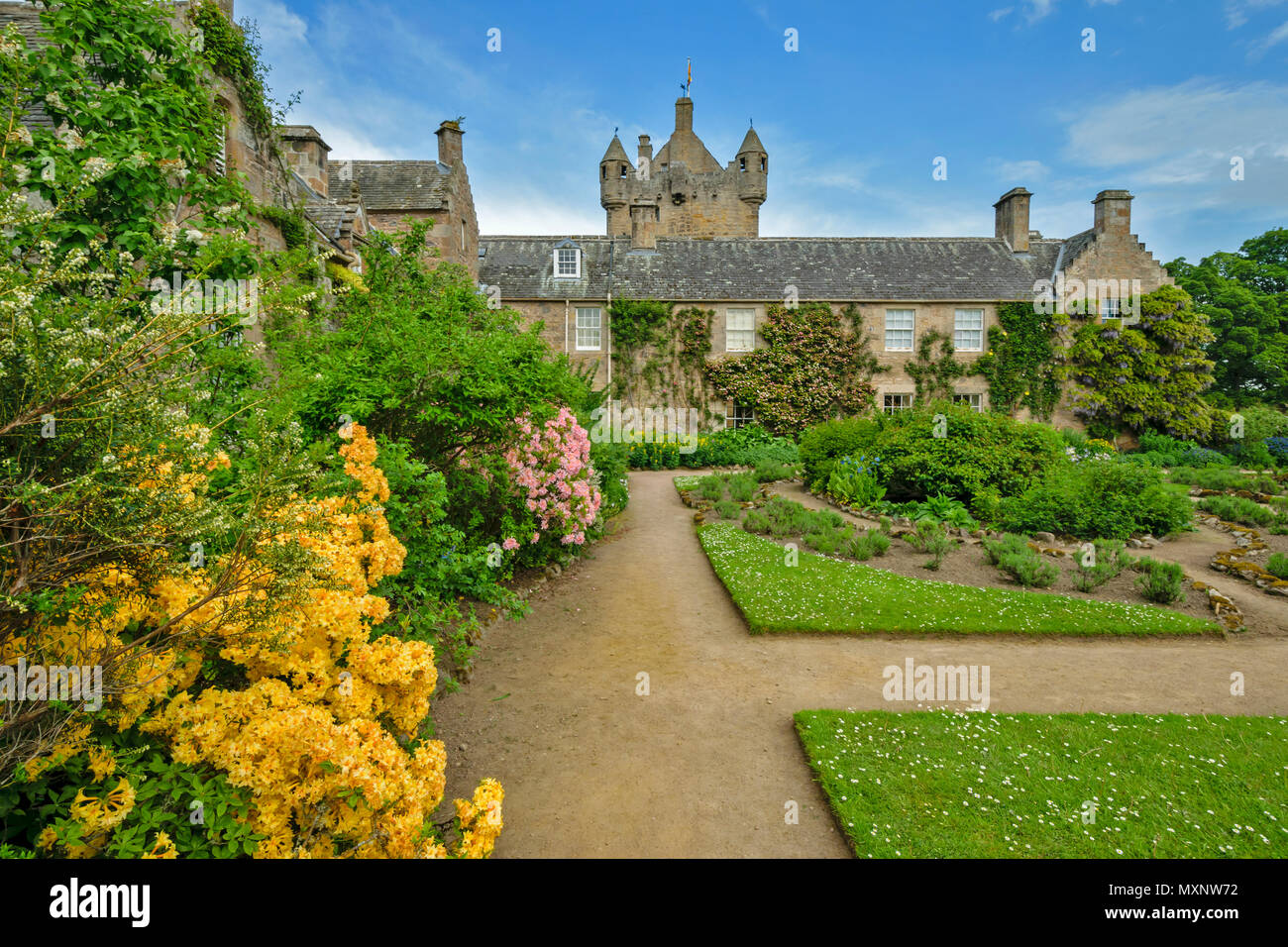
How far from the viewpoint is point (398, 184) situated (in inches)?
862

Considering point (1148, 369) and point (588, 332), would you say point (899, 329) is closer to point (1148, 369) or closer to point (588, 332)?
point (1148, 369)

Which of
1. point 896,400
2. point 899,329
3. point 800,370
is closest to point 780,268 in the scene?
point 800,370

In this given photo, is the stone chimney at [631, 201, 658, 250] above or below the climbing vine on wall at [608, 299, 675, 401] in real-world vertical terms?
above

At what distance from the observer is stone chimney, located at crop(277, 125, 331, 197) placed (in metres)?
16.7

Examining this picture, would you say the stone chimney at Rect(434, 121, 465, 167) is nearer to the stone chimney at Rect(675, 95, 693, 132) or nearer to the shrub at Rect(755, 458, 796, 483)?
the shrub at Rect(755, 458, 796, 483)

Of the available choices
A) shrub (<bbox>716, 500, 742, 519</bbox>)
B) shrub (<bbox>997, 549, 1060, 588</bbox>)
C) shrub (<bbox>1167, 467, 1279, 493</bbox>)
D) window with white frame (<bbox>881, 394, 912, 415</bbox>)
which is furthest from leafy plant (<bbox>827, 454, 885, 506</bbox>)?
window with white frame (<bbox>881, 394, 912, 415</bbox>)

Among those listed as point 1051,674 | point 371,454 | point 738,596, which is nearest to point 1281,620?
point 1051,674

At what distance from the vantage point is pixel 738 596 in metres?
8.26

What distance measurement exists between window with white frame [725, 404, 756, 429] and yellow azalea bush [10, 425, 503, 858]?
76.0 ft

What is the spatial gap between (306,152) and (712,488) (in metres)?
14.4

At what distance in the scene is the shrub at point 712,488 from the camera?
15193 mm

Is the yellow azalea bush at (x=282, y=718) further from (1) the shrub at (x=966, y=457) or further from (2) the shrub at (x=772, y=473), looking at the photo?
(2) the shrub at (x=772, y=473)
